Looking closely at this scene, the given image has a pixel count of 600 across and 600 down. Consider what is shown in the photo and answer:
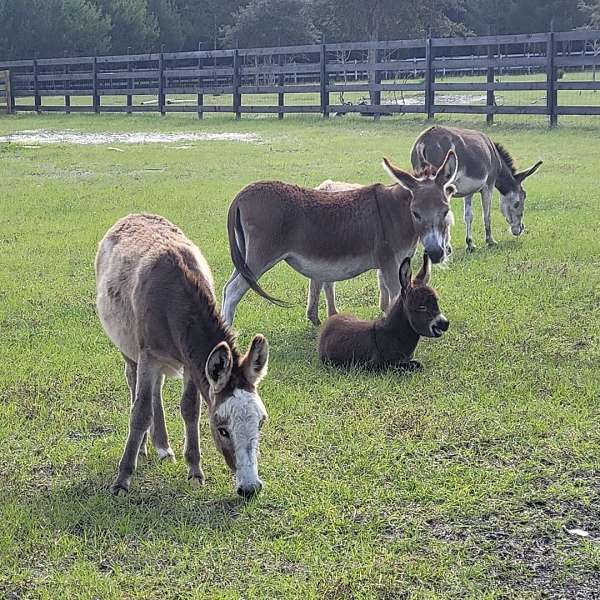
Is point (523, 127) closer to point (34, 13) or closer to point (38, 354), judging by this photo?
point (38, 354)

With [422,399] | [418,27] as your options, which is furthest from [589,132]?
[418,27]

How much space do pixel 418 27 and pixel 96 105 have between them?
1920 cm

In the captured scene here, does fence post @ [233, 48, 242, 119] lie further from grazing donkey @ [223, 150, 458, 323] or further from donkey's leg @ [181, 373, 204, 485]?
donkey's leg @ [181, 373, 204, 485]

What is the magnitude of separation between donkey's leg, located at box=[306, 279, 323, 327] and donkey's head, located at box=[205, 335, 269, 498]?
3.71 metres

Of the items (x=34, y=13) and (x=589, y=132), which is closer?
(x=589, y=132)

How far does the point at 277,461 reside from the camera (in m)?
5.20

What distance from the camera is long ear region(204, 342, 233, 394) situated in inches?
174

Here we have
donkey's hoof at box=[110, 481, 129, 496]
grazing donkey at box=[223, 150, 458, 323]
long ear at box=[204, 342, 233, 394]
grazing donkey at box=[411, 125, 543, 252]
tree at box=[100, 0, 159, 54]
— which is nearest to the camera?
long ear at box=[204, 342, 233, 394]

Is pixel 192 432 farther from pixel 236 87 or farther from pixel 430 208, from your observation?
pixel 236 87

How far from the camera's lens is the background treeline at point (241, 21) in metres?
47.8

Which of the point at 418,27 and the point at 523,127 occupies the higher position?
the point at 418,27

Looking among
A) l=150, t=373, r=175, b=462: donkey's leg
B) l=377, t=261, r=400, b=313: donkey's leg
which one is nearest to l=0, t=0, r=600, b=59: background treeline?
l=377, t=261, r=400, b=313: donkey's leg

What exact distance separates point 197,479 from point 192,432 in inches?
9.6

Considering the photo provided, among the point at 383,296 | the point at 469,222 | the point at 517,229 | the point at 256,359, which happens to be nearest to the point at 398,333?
the point at 383,296
